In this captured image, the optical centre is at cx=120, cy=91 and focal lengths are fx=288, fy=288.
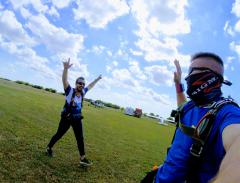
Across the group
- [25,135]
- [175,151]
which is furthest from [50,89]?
[175,151]

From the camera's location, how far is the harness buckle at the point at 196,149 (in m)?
2.29

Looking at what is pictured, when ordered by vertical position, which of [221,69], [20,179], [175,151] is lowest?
[20,179]

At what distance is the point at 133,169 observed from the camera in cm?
1038

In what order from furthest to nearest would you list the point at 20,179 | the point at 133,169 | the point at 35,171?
the point at 133,169
the point at 35,171
the point at 20,179

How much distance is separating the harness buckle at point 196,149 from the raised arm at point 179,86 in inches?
66.1

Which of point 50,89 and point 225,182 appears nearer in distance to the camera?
point 225,182

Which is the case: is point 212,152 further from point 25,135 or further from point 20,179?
point 25,135

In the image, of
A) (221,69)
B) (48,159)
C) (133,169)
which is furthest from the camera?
(133,169)

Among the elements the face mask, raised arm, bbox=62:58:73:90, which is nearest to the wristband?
the face mask

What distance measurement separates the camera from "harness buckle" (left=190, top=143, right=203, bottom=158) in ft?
7.52

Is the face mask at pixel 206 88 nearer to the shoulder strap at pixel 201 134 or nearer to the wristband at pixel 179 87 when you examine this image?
the shoulder strap at pixel 201 134

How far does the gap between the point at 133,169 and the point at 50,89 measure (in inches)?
3735

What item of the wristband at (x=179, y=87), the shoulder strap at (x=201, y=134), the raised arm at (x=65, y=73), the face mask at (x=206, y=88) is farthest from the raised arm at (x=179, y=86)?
the raised arm at (x=65, y=73)

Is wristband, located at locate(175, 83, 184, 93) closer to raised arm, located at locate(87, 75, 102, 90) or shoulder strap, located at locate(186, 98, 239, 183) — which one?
shoulder strap, located at locate(186, 98, 239, 183)
